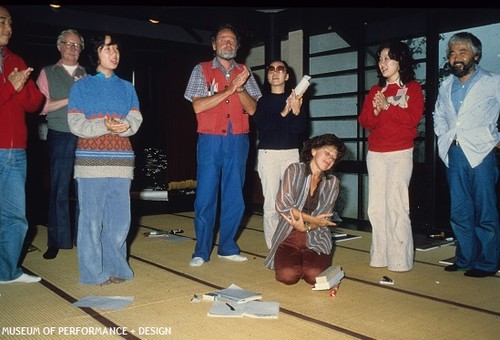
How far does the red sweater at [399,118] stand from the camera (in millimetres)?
2963

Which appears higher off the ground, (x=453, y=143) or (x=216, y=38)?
(x=216, y=38)

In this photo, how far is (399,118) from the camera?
2.95 meters

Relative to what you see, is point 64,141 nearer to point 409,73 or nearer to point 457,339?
point 409,73

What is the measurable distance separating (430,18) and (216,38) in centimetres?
214

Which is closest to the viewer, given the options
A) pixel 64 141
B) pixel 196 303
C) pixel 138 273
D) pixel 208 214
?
pixel 196 303

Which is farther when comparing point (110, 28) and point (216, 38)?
point (110, 28)

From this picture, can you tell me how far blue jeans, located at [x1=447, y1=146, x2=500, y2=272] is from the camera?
2893 mm

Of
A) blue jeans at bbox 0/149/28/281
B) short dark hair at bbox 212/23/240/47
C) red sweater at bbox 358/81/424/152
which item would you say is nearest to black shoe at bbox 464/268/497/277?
red sweater at bbox 358/81/424/152

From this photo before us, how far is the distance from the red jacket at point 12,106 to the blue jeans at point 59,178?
700 mm

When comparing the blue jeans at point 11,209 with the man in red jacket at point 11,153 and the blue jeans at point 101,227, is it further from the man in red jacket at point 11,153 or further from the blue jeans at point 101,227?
the blue jeans at point 101,227

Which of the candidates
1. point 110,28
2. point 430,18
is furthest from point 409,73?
point 110,28

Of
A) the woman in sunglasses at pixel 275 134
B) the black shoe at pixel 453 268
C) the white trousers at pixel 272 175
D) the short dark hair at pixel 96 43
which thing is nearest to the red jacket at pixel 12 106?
the short dark hair at pixel 96 43

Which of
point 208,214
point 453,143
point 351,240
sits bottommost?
point 351,240

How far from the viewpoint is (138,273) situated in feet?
9.68
